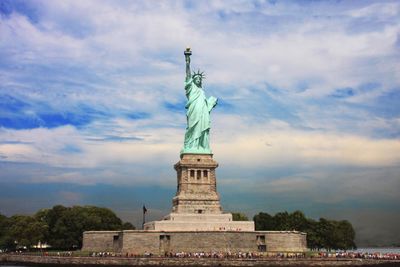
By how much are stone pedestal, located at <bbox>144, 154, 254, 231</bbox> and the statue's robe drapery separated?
126 centimetres

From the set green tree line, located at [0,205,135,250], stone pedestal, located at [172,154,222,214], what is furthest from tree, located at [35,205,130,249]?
stone pedestal, located at [172,154,222,214]

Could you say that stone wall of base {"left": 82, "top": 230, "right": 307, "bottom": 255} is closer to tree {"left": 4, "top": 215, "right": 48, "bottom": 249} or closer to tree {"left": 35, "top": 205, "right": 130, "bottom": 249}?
tree {"left": 35, "top": 205, "right": 130, "bottom": 249}

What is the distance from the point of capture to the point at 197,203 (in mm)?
54656

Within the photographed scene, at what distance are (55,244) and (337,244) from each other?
36.9m

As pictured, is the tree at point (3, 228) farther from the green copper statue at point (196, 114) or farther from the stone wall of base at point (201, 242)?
the green copper statue at point (196, 114)

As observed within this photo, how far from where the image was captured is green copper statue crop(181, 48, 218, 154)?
5778 cm

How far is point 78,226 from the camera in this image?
65.4 m

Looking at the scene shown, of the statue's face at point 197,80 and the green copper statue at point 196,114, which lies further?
the statue's face at point 197,80

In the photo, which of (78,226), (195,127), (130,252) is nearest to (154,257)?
(130,252)

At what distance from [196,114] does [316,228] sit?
25443 mm

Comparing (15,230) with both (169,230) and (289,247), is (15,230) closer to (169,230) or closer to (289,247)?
(169,230)

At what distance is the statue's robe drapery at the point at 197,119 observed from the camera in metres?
57.8

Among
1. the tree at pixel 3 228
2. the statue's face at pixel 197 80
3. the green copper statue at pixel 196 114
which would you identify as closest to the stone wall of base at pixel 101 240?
the green copper statue at pixel 196 114

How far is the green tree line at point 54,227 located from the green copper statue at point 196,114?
59.1 ft
